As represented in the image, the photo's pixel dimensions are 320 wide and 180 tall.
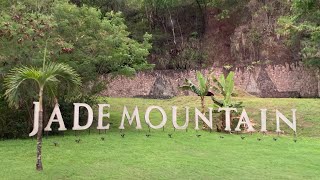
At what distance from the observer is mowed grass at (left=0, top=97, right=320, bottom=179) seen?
31.4 ft

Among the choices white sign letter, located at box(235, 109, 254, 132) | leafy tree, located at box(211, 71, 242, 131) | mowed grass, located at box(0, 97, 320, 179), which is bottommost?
mowed grass, located at box(0, 97, 320, 179)

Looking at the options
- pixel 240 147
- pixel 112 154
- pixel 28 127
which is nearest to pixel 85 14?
pixel 28 127

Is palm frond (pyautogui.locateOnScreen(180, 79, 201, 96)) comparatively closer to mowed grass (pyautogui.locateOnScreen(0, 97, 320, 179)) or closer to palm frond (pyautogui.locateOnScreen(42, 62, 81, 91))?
mowed grass (pyautogui.locateOnScreen(0, 97, 320, 179))

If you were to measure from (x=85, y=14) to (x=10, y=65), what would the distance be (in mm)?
3397

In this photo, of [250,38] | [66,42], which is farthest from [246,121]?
[250,38]

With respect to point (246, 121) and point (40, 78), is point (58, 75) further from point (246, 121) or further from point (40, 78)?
point (246, 121)

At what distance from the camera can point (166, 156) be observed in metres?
11.5

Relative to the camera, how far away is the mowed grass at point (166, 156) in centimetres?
956

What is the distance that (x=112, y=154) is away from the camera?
11.6 m

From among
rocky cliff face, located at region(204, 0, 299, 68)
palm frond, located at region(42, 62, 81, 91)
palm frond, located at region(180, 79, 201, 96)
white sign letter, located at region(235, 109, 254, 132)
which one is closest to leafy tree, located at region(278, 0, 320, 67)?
rocky cliff face, located at region(204, 0, 299, 68)

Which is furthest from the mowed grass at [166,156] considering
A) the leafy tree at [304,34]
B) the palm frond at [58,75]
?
the leafy tree at [304,34]

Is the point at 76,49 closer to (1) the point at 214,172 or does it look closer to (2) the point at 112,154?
(2) the point at 112,154

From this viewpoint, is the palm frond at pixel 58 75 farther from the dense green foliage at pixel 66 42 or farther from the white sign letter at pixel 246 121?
the white sign letter at pixel 246 121

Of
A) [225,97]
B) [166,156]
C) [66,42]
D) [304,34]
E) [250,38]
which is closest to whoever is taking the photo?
[166,156]
